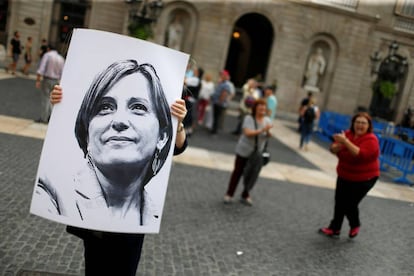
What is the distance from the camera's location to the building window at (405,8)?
2.92m

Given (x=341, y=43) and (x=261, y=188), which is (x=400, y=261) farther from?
(x=341, y=43)

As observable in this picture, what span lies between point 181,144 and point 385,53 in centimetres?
167

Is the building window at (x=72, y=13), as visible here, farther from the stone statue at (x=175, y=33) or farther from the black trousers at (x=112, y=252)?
Result: the black trousers at (x=112, y=252)

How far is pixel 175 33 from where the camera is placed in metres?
22.9

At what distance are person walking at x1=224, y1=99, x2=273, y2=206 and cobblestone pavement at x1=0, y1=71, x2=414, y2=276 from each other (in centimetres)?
42

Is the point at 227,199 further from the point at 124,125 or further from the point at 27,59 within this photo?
the point at 27,59

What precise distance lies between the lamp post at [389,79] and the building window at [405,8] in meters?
0.31

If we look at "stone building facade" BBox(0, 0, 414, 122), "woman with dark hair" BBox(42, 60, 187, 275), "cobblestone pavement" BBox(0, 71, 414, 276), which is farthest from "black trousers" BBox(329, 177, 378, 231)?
"stone building facade" BBox(0, 0, 414, 122)

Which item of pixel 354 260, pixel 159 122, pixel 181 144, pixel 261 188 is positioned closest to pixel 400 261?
pixel 354 260

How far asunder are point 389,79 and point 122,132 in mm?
2031

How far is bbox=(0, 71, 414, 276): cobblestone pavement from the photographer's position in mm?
4133

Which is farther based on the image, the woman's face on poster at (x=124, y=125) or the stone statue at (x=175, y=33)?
the stone statue at (x=175, y=33)

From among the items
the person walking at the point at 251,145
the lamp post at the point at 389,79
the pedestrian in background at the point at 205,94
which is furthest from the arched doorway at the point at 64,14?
the lamp post at the point at 389,79

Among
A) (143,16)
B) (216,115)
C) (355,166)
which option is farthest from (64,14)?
(355,166)
